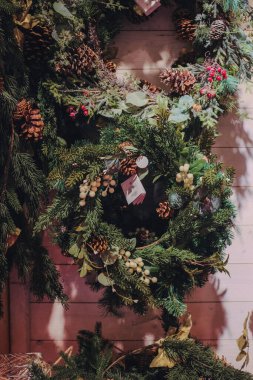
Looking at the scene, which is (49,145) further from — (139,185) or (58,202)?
(139,185)

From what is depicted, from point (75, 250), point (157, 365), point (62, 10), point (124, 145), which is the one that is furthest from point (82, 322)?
point (62, 10)

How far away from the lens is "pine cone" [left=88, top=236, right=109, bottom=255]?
1233 millimetres

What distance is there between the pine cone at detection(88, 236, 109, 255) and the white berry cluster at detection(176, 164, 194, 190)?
244 mm

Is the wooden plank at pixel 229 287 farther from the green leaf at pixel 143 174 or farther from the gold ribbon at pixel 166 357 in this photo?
the green leaf at pixel 143 174

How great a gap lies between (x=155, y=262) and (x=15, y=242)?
40cm

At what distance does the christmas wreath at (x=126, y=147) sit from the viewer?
1.22m

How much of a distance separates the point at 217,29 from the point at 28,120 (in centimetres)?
56

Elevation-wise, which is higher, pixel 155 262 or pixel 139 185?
pixel 139 185

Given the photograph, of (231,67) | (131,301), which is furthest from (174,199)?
(231,67)

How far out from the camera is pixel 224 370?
1.28m

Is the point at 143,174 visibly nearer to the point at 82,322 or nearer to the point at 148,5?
the point at 148,5

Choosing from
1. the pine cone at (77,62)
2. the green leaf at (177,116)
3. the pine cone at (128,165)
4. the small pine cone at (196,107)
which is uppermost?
the pine cone at (77,62)

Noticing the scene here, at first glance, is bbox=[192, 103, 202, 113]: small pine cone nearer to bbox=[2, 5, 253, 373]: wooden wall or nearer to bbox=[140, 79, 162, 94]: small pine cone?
bbox=[140, 79, 162, 94]: small pine cone

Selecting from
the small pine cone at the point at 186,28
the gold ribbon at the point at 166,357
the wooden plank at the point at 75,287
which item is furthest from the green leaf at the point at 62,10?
the gold ribbon at the point at 166,357
